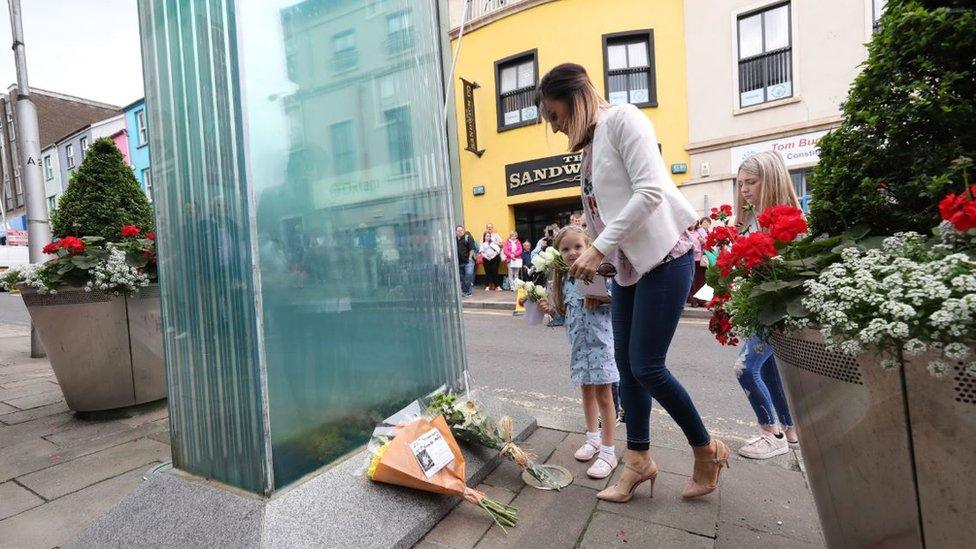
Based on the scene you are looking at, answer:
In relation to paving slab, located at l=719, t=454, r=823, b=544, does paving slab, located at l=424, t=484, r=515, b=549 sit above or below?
above

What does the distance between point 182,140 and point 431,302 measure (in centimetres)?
144

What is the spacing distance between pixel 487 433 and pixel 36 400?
4443 millimetres

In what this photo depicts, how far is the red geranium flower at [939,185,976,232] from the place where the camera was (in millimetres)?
1076

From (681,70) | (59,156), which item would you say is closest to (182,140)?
(681,70)

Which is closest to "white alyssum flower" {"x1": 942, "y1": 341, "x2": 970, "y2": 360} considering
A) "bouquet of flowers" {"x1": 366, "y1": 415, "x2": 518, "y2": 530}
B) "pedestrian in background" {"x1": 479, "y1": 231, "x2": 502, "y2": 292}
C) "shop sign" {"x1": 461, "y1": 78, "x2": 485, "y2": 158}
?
"bouquet of flowers" {"x1": 366, "y1": 415, "x2": 518, "y2": 530}

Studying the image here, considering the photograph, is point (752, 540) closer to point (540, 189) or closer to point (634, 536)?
point (634, 536)

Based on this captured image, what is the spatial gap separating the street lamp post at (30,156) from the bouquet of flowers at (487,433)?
6894 millimetres

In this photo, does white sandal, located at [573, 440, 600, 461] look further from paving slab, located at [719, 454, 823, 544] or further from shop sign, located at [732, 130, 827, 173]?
shop sign, located at [732, 130, 827, 173]

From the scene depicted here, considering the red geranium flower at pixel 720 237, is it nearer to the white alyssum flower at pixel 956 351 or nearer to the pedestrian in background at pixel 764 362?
the pedestrian in background at pixel 764 362

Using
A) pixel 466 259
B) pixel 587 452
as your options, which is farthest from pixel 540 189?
pixel 587 452

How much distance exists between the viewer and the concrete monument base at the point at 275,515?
188 cm

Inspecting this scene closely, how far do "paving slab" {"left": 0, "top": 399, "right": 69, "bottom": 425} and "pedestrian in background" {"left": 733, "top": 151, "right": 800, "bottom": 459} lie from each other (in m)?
4.98

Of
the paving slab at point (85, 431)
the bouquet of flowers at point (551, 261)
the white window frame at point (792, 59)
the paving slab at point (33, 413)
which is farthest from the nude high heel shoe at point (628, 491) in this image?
the white window frame at point (792, 59)

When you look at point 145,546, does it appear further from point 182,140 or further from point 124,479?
point 182,140
